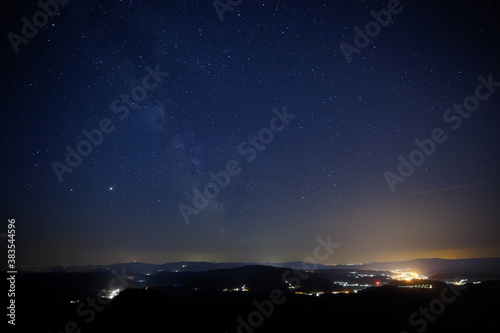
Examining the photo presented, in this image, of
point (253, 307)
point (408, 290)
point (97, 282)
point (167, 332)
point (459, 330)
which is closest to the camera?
point (167, 332)

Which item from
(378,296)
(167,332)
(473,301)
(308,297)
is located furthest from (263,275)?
(167,332)

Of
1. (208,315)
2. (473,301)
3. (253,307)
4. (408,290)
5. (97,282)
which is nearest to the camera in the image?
(208,315)

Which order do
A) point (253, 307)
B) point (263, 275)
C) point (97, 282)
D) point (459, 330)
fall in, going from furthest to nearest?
point (263, 275) < point (97, 282) < point (253, 307) < point (459, 330)

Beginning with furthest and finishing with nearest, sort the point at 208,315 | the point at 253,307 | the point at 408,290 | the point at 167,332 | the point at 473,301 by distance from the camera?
the point at 408,290 < the point at 253,307 < the point at 473,301 < the point at 208,315 < the point at 167,332

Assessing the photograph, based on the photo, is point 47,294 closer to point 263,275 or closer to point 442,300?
point 263,275

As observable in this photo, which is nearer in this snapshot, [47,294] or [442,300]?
[442,300]

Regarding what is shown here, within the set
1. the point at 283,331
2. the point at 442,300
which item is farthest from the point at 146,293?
the point at 442,300

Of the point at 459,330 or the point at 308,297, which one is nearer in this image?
the point at 459,330

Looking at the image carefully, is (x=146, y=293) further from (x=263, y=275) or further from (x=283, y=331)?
(x=263, y=275)

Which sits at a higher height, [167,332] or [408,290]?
[167,332]

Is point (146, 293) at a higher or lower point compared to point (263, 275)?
higher
